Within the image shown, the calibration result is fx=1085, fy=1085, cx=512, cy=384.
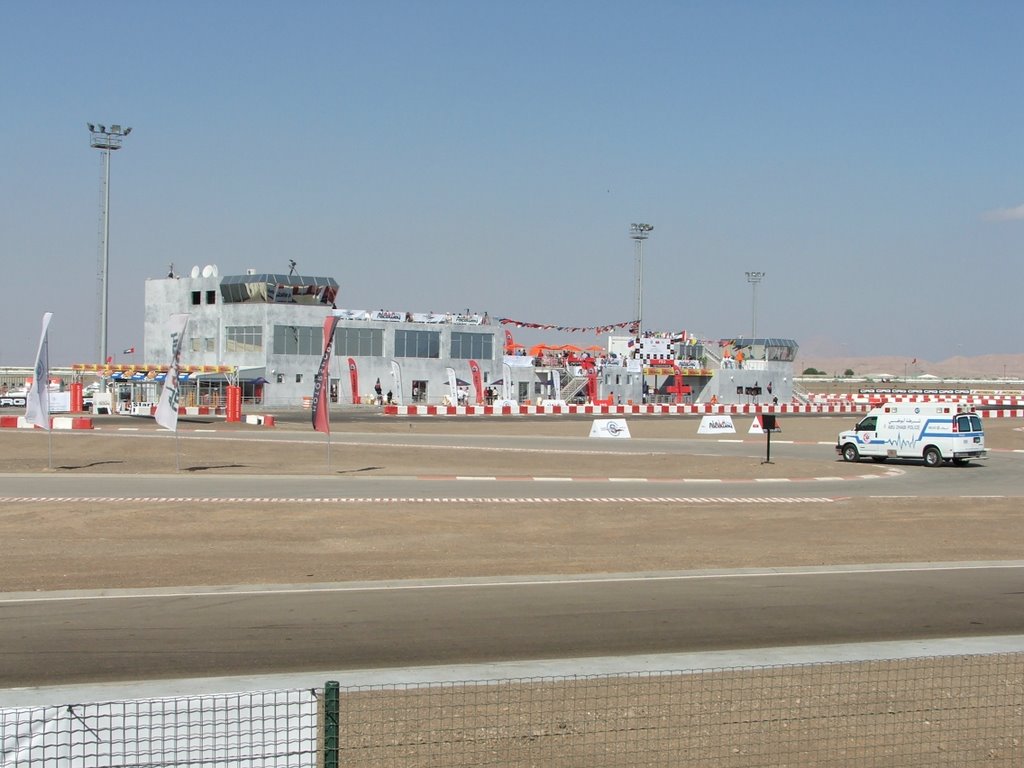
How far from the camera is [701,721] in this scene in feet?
27.6

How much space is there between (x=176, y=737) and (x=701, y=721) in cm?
427

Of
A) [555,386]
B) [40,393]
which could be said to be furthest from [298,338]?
[40,393]

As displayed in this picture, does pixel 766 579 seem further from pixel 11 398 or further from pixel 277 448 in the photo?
pixel 11 398

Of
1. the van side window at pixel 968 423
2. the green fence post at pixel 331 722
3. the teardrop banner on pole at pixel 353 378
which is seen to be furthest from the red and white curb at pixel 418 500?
the teardrop banner on pole at pixel 353 378

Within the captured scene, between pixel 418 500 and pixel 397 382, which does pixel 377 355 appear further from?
pixel 418 500

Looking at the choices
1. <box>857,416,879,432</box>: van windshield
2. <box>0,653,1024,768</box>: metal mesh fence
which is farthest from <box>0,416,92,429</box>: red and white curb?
<box>0,653,1024,768</box>: metal mesh fence

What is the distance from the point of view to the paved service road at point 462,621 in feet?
34.6

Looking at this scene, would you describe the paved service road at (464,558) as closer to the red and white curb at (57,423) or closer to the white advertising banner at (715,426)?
the red and white curb at (57,423)

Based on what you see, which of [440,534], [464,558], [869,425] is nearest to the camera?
[464,558]

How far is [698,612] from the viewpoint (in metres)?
13.1

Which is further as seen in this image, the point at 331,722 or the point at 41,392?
the point at 41,392

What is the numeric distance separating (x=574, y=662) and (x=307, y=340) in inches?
2802

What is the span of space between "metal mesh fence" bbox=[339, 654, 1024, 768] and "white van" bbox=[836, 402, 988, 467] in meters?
31.3

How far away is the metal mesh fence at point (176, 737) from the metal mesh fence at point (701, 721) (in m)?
1.84
